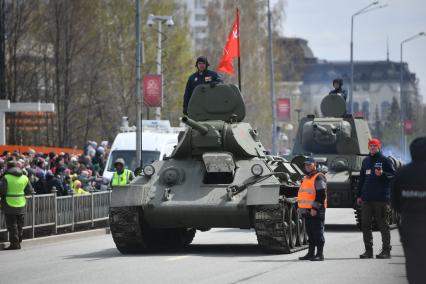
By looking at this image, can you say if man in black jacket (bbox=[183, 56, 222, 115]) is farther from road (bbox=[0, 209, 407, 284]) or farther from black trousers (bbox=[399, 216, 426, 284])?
black trousers (bbox=[399, 216, 426, 284])

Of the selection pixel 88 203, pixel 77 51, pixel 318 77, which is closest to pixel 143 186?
pixel 88 203

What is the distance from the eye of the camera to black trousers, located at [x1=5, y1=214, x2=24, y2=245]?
23.9m

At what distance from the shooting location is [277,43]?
88250mm

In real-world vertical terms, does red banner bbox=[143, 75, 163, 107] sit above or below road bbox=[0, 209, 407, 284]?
above

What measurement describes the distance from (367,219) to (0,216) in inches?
282

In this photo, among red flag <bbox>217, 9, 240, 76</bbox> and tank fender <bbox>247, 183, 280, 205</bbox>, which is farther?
red flag <bbox>217, 9, 240, 76</bbox>

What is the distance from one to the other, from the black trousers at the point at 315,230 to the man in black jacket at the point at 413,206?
7.66 m

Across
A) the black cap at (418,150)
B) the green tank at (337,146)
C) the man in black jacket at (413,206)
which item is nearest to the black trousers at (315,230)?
the man in black jacket at (413,206)

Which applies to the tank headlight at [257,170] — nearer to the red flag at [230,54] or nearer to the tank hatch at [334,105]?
the red flag at [230,54]

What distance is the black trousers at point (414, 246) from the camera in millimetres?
11602

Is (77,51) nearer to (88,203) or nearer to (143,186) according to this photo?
(88,203)

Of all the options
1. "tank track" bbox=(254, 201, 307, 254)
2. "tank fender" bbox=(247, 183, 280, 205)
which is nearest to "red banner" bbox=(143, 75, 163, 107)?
"tank track" bbox=(254, 201, 307, 254)

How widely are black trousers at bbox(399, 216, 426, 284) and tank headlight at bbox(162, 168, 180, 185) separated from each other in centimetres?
1011

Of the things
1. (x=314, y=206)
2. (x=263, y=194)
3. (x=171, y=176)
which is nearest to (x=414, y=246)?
(x=314, y=206)
